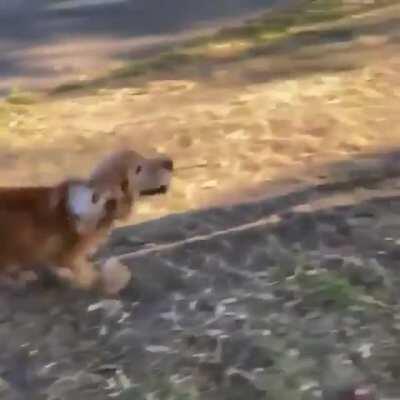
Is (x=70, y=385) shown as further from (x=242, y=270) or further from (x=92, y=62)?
(x=92, y=62)

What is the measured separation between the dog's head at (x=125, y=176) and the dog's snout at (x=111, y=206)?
0.04 ft

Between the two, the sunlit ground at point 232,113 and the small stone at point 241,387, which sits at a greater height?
the sunlit ground at point 232,113

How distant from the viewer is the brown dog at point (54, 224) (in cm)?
A: 481

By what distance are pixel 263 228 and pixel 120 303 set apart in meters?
0.88

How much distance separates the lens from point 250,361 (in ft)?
14.0

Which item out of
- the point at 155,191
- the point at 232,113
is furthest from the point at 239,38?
the point at 155,191

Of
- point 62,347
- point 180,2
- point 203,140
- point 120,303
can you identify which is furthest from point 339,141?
point 180,2

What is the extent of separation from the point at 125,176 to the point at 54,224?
1.18 feet

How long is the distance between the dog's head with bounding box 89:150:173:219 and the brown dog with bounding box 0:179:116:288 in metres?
0.03

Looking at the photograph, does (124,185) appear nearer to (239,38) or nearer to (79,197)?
(79,197)

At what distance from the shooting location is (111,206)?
16.0 ft

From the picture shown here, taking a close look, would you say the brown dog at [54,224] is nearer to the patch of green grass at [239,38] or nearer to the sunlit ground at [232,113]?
the sunlit ground at [232,113]

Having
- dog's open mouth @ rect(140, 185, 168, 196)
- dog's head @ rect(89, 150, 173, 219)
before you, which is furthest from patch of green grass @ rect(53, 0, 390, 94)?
dog's head @ rect(89, 150, 173, 219)

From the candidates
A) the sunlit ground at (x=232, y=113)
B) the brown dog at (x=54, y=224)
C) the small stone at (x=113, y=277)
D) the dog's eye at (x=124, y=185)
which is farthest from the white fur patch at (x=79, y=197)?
the sunlit ground at (x=232, y=113)
